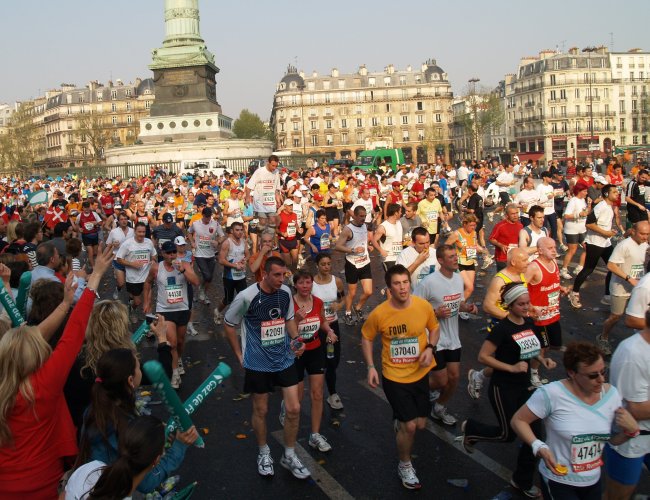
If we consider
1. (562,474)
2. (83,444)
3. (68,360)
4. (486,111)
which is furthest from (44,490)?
(486,111)

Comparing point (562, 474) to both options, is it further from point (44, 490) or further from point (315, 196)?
point (315, 196)

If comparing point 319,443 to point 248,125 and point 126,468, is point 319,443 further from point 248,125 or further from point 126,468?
point 248,125

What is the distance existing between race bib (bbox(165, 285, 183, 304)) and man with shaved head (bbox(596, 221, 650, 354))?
5.27 meters

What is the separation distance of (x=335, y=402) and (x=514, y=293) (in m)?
2.59

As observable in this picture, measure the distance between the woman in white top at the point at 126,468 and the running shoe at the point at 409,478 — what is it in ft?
8.78

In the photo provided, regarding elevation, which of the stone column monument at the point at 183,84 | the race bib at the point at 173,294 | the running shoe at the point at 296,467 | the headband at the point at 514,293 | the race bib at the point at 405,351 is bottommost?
the running shoe at the point at 296,467

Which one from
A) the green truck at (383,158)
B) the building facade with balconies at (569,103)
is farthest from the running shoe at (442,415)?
the building facade with balconies at (569,103)

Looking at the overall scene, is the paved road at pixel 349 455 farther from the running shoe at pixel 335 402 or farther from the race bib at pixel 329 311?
the race bib at pixel 329 311

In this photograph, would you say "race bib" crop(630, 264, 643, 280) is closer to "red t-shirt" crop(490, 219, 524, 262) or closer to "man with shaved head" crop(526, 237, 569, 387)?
"man with shaved head" crop(526, 237, 569, 387)

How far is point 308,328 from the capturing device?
5895 millimetres

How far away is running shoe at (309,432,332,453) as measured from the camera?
5.77m

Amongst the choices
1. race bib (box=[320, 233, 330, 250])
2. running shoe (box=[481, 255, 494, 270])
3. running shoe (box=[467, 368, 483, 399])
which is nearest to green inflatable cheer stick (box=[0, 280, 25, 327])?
running shoe (box=[467, 368, 483, 399])

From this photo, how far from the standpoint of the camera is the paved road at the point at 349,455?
5.10m

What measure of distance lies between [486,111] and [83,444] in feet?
317
